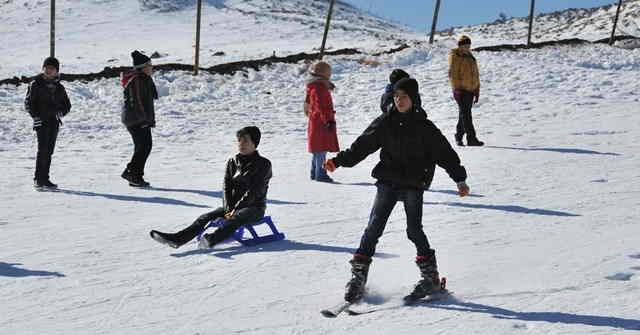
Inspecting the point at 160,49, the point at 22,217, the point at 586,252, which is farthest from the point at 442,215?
the point at 160,49

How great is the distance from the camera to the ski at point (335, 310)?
4.91m

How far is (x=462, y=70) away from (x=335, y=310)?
776 centimetres

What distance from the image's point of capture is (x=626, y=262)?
5.94 m

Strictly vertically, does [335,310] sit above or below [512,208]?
below

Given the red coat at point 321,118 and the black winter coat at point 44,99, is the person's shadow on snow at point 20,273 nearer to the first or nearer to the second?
the black winter coat at point 44,99

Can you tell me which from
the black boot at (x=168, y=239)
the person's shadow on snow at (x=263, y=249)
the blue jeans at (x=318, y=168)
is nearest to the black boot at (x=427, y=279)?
the person's shadow on snow at (x=263, y=249)

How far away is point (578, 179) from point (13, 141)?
9.68m

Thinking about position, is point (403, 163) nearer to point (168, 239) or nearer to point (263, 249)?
point (263, 249)

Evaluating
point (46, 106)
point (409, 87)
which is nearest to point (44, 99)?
point (46, 106)

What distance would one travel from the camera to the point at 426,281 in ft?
17.1

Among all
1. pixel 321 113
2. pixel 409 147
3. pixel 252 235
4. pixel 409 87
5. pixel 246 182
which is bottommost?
pixel 252 235

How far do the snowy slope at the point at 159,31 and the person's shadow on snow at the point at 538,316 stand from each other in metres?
32.3

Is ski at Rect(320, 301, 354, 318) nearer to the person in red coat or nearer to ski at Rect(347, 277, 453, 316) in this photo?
ski at Rect(347, 277, 453, 316)

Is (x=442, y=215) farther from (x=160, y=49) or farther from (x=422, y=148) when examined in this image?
(x=160, y=49)
